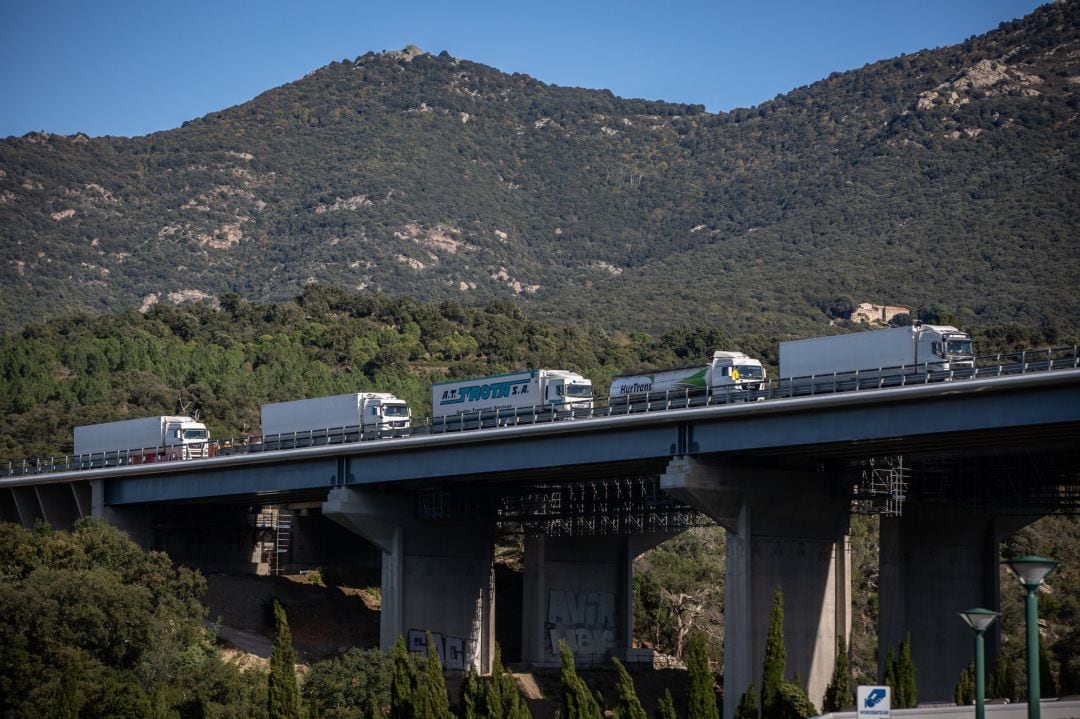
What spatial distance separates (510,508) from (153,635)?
21.6 metres

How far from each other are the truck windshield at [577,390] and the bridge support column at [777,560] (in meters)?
10.7

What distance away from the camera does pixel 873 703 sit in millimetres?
41312

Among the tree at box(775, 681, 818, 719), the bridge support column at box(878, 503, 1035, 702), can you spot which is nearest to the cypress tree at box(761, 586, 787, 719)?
the tree at box(775, 681, 818, 719)

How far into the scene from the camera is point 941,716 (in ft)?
170

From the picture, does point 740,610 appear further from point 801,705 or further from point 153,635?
point 153,635

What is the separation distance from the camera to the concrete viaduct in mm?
65500

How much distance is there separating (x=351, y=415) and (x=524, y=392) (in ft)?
39.2

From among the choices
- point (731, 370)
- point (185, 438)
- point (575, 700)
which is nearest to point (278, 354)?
point (185, 438)

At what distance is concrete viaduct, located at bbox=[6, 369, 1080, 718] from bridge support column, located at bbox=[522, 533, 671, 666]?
0.11m

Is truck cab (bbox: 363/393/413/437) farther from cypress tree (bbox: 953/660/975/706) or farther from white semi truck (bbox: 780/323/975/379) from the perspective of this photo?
cypress tree (bbox: 953/660/975/706)

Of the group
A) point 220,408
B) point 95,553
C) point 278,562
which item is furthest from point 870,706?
point 220,408

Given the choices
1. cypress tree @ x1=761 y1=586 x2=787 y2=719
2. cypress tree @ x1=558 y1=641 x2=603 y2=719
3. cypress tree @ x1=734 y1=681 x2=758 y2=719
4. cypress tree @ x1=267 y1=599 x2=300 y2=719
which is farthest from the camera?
cypress tree @ x1=267 y1=599 x2=300 y2=719

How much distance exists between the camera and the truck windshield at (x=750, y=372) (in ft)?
246

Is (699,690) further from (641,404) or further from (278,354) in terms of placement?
(278,354)
